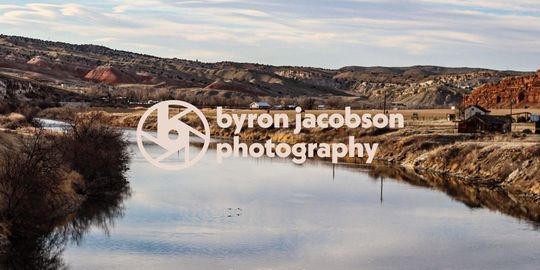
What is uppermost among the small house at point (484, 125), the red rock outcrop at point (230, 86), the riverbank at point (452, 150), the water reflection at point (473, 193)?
the red rock outcrop at point (230, 86)

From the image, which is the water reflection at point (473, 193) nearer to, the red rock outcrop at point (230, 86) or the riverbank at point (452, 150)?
the riverbank at point (452, 150)

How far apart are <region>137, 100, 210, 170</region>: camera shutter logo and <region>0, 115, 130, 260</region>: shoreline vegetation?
32.5ft

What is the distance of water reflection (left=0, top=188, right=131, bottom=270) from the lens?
86.7 ft

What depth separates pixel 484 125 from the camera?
7125 cm

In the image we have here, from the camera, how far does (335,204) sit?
39.9 meters

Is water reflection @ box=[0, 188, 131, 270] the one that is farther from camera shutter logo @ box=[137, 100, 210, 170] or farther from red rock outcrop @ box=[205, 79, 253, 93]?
red rock outcrop @ box=[205, 79, 253, 93]

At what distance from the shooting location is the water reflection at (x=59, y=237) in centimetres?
2644

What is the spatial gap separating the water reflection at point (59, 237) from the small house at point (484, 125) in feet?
129

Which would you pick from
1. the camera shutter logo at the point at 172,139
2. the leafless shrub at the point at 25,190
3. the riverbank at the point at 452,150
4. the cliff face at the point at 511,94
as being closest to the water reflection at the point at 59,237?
the leafless shrub at the point at 25,190

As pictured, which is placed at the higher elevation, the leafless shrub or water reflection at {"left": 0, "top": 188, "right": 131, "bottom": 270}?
the leafless shrub

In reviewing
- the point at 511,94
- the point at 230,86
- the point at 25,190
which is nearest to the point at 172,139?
the point at 25,190

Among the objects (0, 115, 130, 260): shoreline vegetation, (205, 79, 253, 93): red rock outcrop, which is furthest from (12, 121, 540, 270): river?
(205, 79, 253, 93): red rock outcrop

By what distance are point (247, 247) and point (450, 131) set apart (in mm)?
45365

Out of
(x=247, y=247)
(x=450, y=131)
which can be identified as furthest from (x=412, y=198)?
(x=450, y=131)
